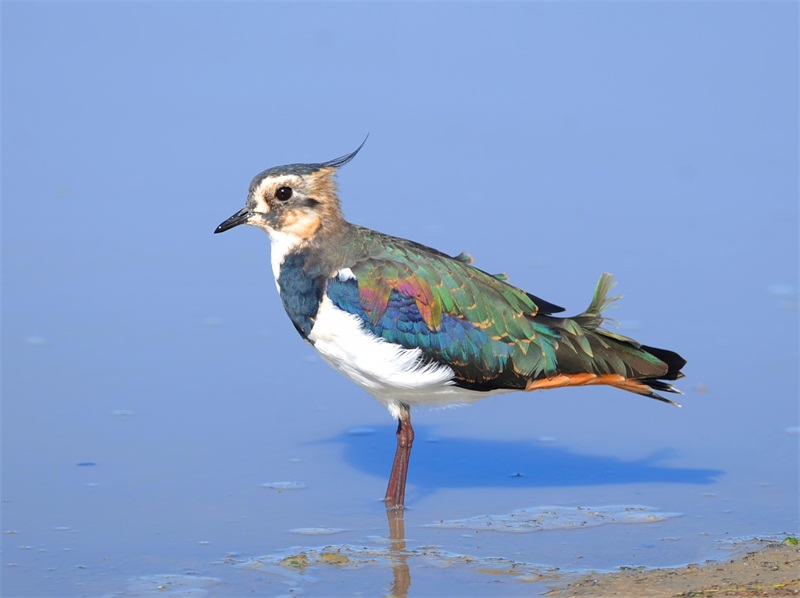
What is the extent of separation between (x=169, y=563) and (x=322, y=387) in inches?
124

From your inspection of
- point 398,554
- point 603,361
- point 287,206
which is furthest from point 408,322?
point 398,554

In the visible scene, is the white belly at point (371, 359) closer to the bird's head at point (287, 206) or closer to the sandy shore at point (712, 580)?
the bird's head at point (287, 206)

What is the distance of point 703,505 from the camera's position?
9.29m

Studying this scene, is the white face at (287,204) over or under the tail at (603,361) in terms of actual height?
over

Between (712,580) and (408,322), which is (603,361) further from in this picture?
(712,580)

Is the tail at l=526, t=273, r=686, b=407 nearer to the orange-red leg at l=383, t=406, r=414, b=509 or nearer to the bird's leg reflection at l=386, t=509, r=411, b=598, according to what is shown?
the orange-red leg at l=383, t=406, r=414, b=509

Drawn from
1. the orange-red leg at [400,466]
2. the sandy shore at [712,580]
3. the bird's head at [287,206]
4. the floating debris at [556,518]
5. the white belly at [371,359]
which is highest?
the bird's head at [287,206]

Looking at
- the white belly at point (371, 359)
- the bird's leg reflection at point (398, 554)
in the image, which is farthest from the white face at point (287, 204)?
the bird's leg reflection at point (398, 554)

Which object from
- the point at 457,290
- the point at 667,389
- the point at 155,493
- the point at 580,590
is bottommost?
the point at 580,590

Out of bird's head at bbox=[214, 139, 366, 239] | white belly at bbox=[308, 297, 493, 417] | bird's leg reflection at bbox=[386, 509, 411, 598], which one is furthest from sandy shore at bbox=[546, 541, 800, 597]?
bird's head at bbox=[214, 139, 366, 239]

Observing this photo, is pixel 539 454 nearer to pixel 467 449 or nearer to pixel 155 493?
pixel 467 449

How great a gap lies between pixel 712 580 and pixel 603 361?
2058mm

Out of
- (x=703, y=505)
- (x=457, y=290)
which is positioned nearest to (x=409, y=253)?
(x=457, y=290)

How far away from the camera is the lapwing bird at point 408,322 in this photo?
29.7 feet
